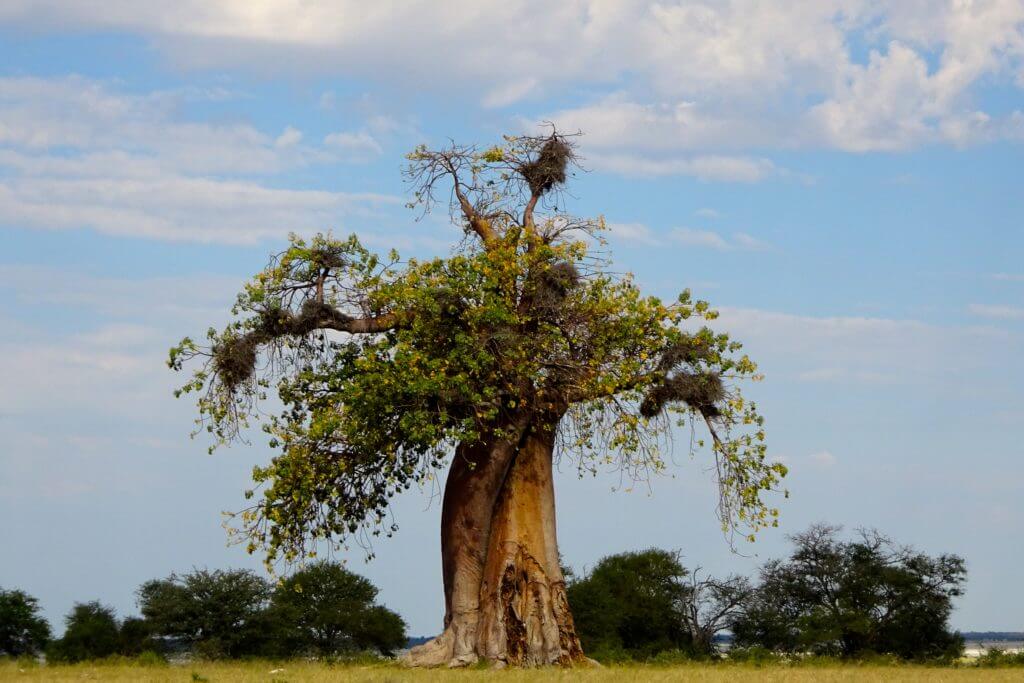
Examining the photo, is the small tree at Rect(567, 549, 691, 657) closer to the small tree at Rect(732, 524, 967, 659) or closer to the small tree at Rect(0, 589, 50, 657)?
the small tree at Rect(732, 524, 967, 659)

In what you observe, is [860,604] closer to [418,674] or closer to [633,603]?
[633,603]

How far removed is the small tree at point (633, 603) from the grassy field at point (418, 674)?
13.1 m

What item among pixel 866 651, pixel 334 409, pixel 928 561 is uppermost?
pixel 334 409

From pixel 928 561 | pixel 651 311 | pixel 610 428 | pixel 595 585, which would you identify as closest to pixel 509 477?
pixel 610 428

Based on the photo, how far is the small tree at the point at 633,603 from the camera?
41750 mm

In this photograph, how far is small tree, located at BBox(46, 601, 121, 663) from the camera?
37.1 metres

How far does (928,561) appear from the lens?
4219cm

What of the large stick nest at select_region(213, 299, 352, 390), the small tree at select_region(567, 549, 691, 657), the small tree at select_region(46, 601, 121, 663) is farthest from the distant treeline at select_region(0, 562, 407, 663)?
the large stick nest at select_region(213, 299, 352, 390)

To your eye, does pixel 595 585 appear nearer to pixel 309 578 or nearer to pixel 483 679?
pixel 309 578

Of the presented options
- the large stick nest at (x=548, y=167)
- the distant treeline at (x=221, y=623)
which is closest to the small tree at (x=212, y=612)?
the distant treeline at (x=221, y=623)

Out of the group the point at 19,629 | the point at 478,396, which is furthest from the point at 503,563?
the point at 19,629

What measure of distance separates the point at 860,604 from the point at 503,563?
18.8 metres

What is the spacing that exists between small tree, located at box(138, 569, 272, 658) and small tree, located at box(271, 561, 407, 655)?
2.71 m

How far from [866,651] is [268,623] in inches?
745
